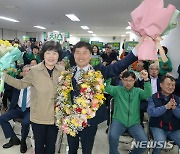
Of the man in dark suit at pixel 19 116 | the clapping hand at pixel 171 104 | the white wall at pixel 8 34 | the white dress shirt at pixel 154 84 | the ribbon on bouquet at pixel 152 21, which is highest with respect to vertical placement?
the white wall at pixel 8 34

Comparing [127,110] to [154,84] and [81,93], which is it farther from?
[81,93]

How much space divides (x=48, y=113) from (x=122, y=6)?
232 inches

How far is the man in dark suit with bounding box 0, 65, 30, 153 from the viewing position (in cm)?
303

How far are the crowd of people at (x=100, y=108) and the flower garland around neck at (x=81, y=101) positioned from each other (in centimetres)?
6

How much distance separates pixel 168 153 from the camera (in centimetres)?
318

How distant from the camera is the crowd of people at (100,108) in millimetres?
1876

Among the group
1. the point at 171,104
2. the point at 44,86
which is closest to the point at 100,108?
the point at 44,86

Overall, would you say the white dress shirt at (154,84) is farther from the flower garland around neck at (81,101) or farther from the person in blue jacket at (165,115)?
the flower garland around neck at (81,101)

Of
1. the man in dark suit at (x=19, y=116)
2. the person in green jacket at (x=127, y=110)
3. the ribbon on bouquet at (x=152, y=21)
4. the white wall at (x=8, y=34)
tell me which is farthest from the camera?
the white wall at (x=8, y=34)

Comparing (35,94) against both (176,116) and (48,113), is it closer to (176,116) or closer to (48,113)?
(48,113)

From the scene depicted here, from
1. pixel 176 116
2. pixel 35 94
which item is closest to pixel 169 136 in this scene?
pixel 176 116

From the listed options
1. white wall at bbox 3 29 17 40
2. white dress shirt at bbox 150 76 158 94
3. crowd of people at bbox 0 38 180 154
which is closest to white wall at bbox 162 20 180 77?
crowd of people at bbox 0 38 180 154

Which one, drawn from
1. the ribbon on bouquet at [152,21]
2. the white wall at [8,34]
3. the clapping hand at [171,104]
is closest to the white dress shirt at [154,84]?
the clapping hand at [171,104]

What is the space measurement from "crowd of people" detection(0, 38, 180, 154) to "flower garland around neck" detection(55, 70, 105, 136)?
0.06 metres
